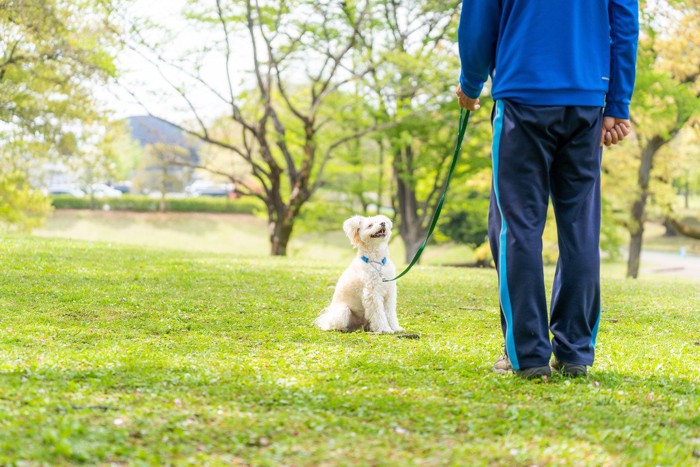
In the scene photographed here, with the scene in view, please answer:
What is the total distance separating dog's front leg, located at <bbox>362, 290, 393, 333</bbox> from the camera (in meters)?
5.59

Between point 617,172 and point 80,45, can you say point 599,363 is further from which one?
point 617,172

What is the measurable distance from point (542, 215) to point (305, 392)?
1454mm

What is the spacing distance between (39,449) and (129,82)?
57.8ft

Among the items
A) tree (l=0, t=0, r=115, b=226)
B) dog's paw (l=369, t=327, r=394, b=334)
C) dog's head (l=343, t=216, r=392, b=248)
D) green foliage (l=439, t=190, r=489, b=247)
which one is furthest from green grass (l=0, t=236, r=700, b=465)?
green foliage (l=439, t=190, r=489, b=247)

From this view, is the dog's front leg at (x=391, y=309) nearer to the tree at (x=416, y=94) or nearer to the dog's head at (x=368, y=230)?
the dog's head at (x=368, y=230)

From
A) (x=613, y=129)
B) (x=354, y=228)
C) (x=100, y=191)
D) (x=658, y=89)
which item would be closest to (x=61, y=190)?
(x=100, y=191)

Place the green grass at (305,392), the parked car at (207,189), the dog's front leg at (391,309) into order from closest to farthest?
the green grass at (305,392) < the dog's front leg at (391,309) < the parked car at (207,189)

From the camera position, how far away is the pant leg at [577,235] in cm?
379

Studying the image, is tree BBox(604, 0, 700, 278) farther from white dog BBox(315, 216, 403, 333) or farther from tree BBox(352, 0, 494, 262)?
white dog BBox(315, 216, 403, 333)

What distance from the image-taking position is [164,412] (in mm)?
2961

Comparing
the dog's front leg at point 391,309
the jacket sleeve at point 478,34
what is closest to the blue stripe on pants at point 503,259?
the jacket sleeve at point 478,34

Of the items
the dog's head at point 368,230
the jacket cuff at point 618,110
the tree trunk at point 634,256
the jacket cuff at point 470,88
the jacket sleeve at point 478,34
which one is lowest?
the tree trunk at point 634,256

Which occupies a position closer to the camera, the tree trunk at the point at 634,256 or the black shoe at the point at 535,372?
the black shoe at the point at 535,372

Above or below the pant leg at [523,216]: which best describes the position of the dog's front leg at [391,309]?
below
